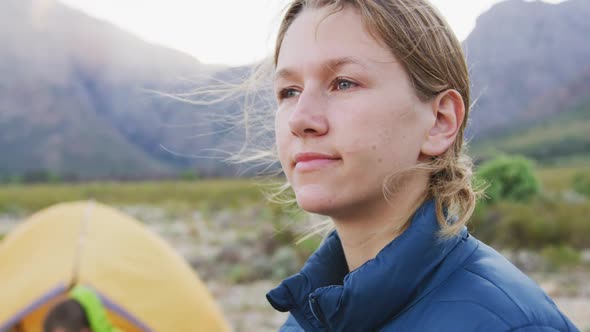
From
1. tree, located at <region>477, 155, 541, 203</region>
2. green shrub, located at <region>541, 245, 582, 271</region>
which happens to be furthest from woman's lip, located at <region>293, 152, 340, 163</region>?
tree, located at <region>477, 155, 541, 203</region>

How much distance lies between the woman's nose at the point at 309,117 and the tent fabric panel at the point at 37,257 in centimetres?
424

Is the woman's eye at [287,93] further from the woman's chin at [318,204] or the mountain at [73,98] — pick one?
the mountain at [73,98]

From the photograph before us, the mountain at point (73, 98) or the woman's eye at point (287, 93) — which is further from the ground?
the mountain at point (73, 98)

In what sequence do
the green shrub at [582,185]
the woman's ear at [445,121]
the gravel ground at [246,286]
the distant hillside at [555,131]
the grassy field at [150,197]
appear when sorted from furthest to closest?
the distant hillside at [555,131], the grassy field at [150,197], the green shrub at [582,185], the gravel ground at [246,286], the woman's ear at [445,121]

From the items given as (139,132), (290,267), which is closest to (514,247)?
(290,267)

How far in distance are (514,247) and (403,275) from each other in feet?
37.8

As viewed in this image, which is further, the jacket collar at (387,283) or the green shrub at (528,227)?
the green shrub at (528,227)

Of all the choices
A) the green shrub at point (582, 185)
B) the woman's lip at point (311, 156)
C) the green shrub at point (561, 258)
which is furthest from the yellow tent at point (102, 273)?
the green shrub at point (582, 185)

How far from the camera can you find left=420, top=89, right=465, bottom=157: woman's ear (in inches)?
62.5

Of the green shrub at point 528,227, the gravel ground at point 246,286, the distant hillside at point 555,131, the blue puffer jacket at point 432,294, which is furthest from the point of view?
the distant hillside at point 555,131

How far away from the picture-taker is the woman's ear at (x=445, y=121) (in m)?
1.59

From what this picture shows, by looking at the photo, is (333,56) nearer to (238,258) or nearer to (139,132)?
(238,258)

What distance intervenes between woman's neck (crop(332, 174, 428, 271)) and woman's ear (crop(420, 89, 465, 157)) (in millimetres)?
86

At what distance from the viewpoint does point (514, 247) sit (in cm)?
1210
